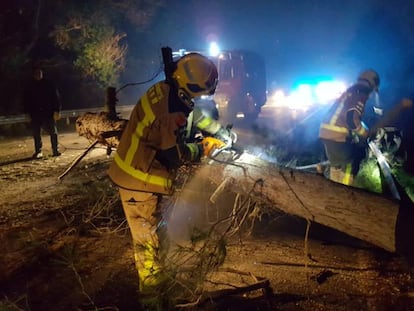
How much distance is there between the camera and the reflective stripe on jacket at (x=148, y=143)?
2.83 metres

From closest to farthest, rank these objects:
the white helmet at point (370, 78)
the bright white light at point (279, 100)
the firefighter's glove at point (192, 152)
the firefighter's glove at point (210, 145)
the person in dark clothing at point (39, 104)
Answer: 1. the firefighter's glove at point (192, 152)
2. the firefighter's glove at point (210, 145)
3. the white helmet at point (370, 78)
4. the person in dark clothing at point (39, 104)
5. the bright white light at point (279, 100)

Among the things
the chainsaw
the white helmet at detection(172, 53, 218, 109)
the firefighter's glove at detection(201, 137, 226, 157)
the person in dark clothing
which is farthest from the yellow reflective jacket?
the person in dark clothing

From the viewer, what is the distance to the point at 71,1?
1678 centimetres

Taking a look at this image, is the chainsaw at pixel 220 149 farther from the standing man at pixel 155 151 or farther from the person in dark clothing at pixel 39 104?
the person in dark clothing at pixel 39 104

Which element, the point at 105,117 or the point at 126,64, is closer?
the point at 105,117

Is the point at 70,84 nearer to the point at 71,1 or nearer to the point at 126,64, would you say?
the point at 71,1

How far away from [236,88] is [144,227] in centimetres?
1069

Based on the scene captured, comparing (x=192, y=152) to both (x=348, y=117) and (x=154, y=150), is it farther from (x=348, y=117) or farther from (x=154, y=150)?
(x=348, y=117)

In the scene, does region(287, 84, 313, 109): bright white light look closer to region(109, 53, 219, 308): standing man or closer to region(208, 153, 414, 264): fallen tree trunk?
region(208, 153, 414, 264): fallen tree trunk

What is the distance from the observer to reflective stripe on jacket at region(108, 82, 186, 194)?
2828mm

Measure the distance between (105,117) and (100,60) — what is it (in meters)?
14.1

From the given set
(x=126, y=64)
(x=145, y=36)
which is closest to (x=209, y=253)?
(x=126, y=64)

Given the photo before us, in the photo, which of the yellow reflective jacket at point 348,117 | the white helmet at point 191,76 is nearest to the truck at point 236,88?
the yellow reflective jacket at point 348,117

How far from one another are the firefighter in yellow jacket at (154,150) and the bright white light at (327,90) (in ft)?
30.8
